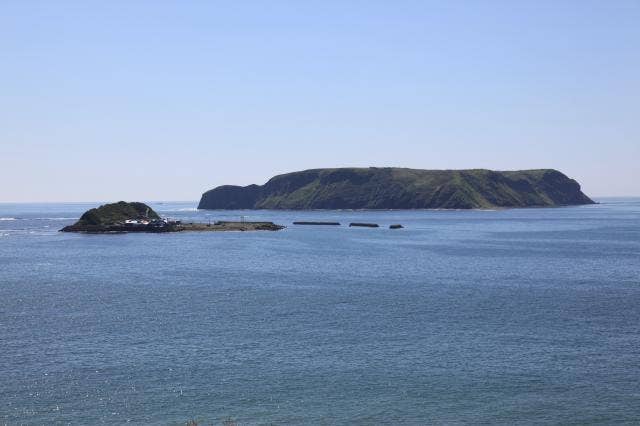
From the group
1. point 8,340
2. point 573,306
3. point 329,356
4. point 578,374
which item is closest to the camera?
point 578,374

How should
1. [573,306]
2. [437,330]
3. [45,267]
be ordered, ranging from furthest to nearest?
[45,267] < [573,306] < [437,330]

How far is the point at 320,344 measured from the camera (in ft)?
169

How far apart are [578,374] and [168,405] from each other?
28622 millimetres

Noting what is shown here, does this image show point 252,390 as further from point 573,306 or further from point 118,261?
point 118,261

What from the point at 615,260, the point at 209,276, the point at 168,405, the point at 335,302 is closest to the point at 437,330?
the point at 335,302

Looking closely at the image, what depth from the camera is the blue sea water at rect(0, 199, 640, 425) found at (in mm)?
37625

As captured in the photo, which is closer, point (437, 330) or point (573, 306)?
point (437, 330)

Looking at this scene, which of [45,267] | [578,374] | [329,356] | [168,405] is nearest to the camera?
[168,405]

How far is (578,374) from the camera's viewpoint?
142ft

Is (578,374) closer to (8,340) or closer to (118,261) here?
(8,340)

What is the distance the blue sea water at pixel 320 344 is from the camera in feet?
123

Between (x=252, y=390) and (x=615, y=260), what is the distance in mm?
98170

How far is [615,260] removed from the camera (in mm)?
116750

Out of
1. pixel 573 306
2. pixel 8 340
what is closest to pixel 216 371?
pixel 8 340
